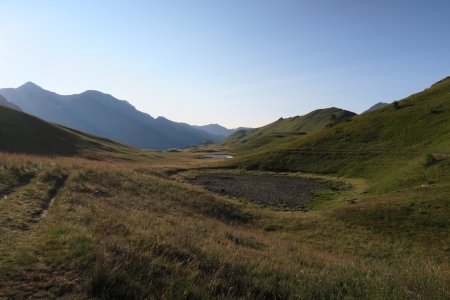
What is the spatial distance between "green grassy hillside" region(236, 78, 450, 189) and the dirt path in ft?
31.2

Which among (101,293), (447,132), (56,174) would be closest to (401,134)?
(447,132)

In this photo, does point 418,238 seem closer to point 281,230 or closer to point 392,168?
point 281,230

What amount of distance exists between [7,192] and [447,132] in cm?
7132

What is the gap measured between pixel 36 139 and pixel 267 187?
155 ft

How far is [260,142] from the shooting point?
541 feet

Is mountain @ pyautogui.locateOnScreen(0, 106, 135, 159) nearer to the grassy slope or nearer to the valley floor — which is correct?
the grassy slope

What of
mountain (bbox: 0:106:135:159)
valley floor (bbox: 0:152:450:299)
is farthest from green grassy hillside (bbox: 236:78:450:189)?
mountain (bbox: 0:106:135:159)

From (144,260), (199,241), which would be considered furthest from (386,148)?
(144,260)

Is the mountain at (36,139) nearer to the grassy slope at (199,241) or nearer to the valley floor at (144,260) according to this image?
the grassy slope at (199,241)

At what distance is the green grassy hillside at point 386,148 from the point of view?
5484cm

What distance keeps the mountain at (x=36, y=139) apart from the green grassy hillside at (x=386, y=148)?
123 ft

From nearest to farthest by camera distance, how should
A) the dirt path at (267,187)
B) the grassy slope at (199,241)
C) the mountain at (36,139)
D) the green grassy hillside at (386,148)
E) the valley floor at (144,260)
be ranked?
the valley floor at (144,260)
the grassy slope at (199,241)
the dirt path at (267,187)
the green grassy hillside at (386,148)
the mountain at (36,139)

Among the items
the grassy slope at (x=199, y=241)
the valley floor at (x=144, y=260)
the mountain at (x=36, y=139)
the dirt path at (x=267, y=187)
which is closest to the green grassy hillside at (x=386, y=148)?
the grassy slope at (x=199, y=241)

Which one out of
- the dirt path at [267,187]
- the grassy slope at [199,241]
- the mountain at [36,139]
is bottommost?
the dirt path at [267,187]
